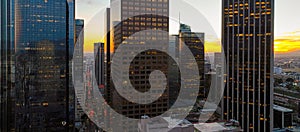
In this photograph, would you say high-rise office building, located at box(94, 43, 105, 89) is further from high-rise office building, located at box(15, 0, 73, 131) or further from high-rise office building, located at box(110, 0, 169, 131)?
high-rise office building, located at box(15, 0, 73, 131)

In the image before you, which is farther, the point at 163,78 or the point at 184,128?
the point at 163,78

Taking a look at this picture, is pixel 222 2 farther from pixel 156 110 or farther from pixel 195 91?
pixel 156 110

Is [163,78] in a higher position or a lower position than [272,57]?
lower

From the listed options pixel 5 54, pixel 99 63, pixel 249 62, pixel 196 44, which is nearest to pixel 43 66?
pixel 5 54

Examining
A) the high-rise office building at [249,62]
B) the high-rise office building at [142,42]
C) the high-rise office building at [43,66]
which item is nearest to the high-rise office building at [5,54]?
the high-rise office building at [43,66]

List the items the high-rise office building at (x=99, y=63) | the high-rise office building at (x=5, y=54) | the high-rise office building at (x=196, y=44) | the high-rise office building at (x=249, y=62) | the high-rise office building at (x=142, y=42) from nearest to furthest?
the high-rise office building at (x=5, y=54)
the high-rise office building at (x=142, y=42)
the high-rise office building at (x=196, y=44)
the high-rise office building at (x=249, y=62)
the high-rise office building at (x=99, y=63)

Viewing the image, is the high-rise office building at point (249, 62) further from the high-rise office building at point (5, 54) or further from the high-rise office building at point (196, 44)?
the high-rise office building at point (5, 54)

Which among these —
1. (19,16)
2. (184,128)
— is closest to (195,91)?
(184,128)
